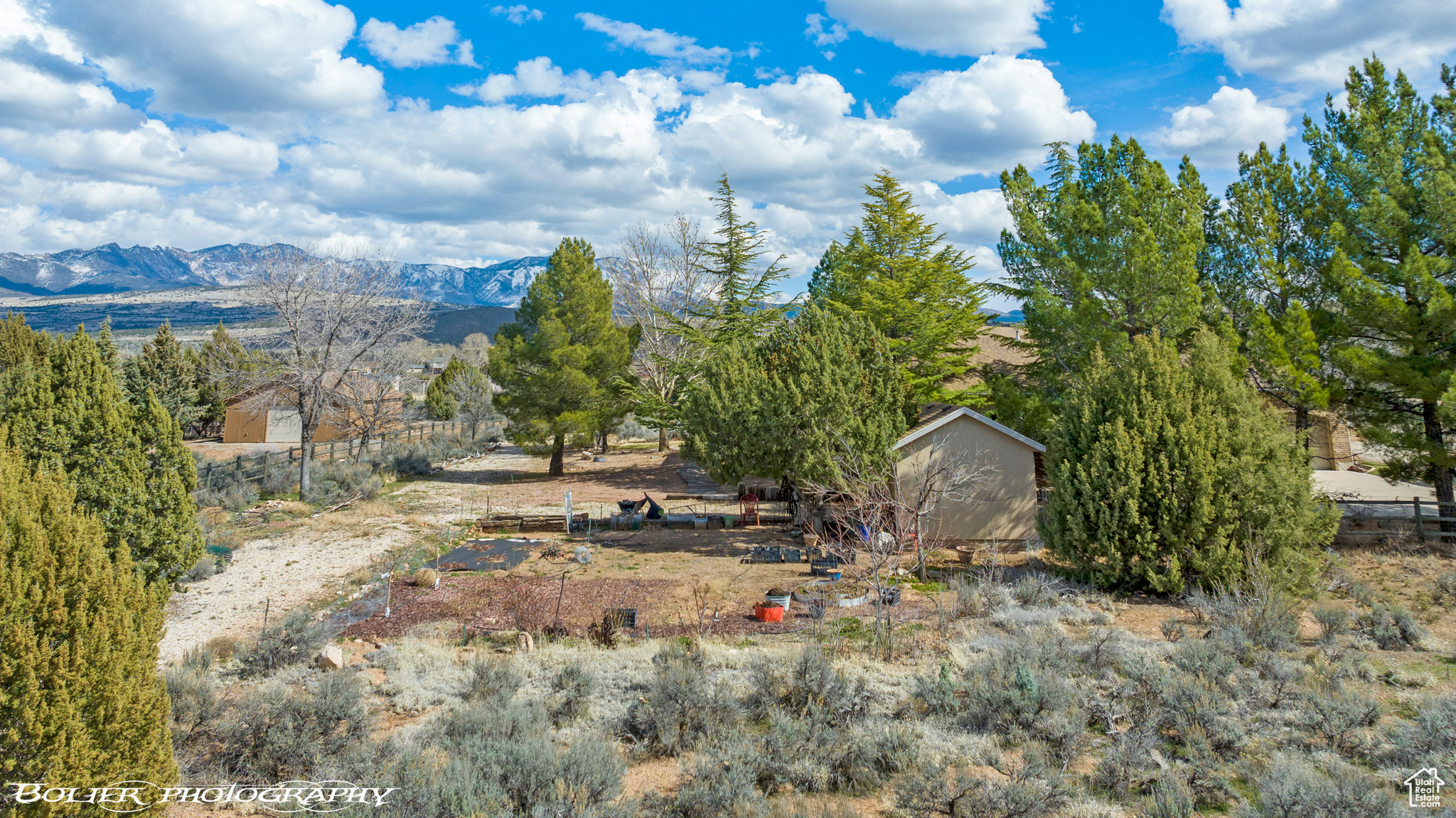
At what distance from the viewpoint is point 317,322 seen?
84.3ft

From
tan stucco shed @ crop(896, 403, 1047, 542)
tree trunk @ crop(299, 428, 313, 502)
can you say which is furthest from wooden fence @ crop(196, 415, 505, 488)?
tan stucco shed @ crop(896, 403, 1047, 542)

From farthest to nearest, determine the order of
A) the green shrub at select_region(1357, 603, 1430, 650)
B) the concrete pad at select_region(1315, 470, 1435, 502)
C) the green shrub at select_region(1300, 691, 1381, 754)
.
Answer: the concrete pad at select_region(1315, 470, 1435, 502) → the green shrub at select_region(1357, 603, 1430, 650) → the green shrub at select_region(1300, 691, 1381, 754)

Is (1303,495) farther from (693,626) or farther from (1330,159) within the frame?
(693,626)

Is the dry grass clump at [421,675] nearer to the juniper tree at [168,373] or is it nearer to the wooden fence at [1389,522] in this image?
the wooden fence at [1389,522]

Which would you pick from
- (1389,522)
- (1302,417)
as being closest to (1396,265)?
(1302,417)

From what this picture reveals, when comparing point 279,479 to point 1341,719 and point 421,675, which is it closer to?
point 421,675

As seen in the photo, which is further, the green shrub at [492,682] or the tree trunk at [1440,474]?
the tree trunk at [1440,474]

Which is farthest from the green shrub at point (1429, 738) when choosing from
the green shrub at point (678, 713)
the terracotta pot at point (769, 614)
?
the terracotta pot at point (769, 614)

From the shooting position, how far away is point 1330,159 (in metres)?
17.4

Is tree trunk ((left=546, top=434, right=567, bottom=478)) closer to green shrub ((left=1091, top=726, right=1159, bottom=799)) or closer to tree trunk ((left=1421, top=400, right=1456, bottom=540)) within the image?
green shrub ((left=1091, top=726, right=1159, bottom=799))

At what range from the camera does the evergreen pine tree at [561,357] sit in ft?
97.7

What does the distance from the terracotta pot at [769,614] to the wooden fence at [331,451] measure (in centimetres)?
1008

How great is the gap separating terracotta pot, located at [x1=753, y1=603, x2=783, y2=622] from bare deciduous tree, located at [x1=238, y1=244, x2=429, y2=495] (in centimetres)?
1826

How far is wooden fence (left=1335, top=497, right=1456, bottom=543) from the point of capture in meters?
16.6
